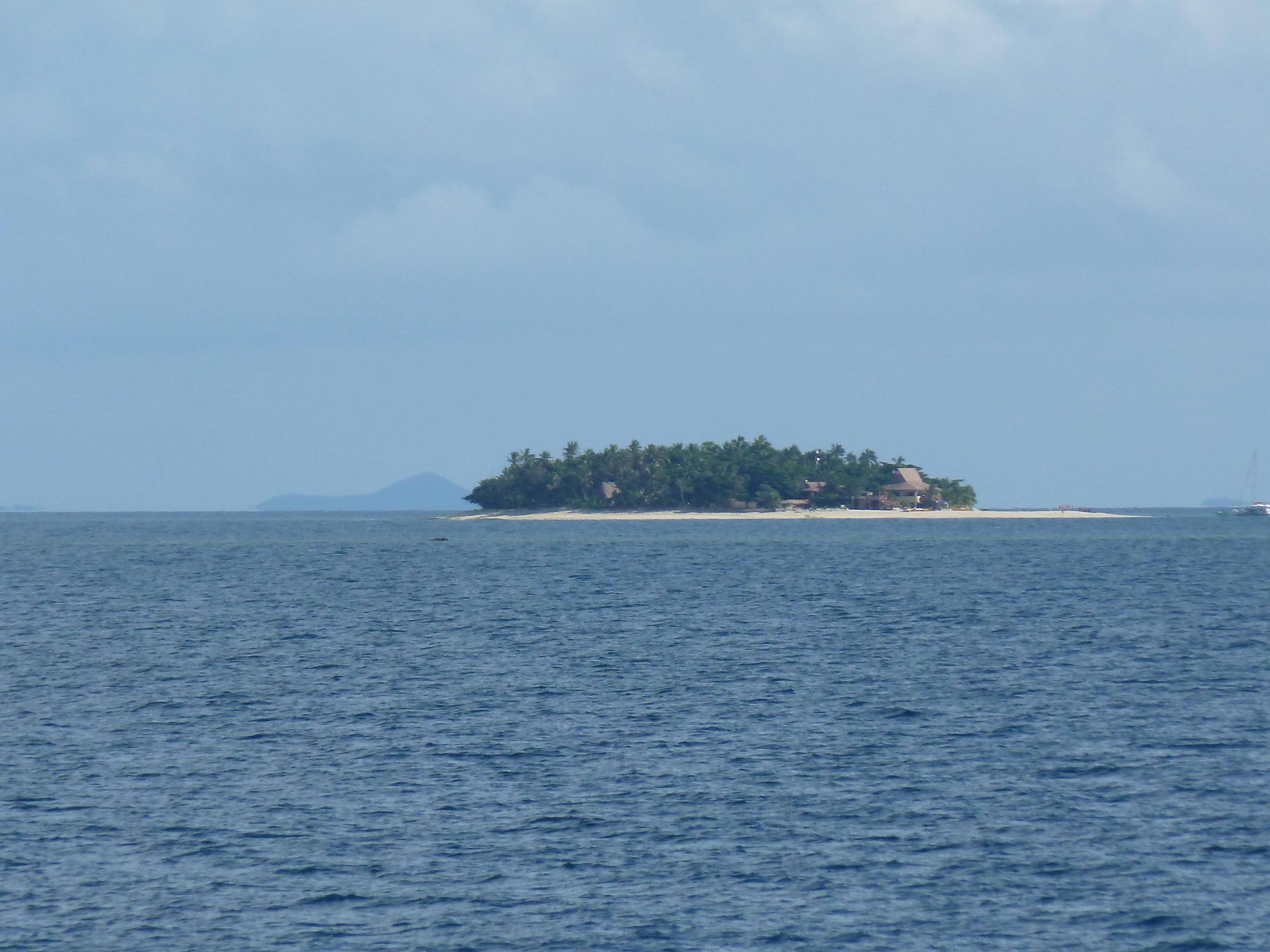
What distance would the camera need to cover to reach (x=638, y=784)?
3362 cm

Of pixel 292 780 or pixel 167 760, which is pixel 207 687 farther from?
pixel 292 780

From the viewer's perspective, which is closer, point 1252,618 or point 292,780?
point 292,780

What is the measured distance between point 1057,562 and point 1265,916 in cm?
12053

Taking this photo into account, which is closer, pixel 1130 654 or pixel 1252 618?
pixel 1130 654

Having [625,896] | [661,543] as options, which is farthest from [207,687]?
[661,543]

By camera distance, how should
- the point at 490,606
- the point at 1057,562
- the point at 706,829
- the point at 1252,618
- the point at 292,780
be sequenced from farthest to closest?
the point at 1057,562
the point at 490,606
the point at 1252,618
the point at 292,780
the point at 706,829

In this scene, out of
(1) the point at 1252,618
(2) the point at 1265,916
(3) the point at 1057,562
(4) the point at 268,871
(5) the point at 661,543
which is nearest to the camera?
(2) the point at 1265,916

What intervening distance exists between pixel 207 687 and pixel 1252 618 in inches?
2327

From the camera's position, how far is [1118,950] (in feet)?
71.8

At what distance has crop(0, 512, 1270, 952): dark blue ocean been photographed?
2366 centimetres

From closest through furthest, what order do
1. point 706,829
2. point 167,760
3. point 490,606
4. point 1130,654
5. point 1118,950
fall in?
point 1118,950 → point 706,829 → point 167,760 → point 1130,654 → point 490,606

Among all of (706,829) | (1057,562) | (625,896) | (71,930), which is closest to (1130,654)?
(706,829)

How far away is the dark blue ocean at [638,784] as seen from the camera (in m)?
23.7

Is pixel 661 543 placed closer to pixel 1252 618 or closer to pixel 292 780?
pixel 1252 618
